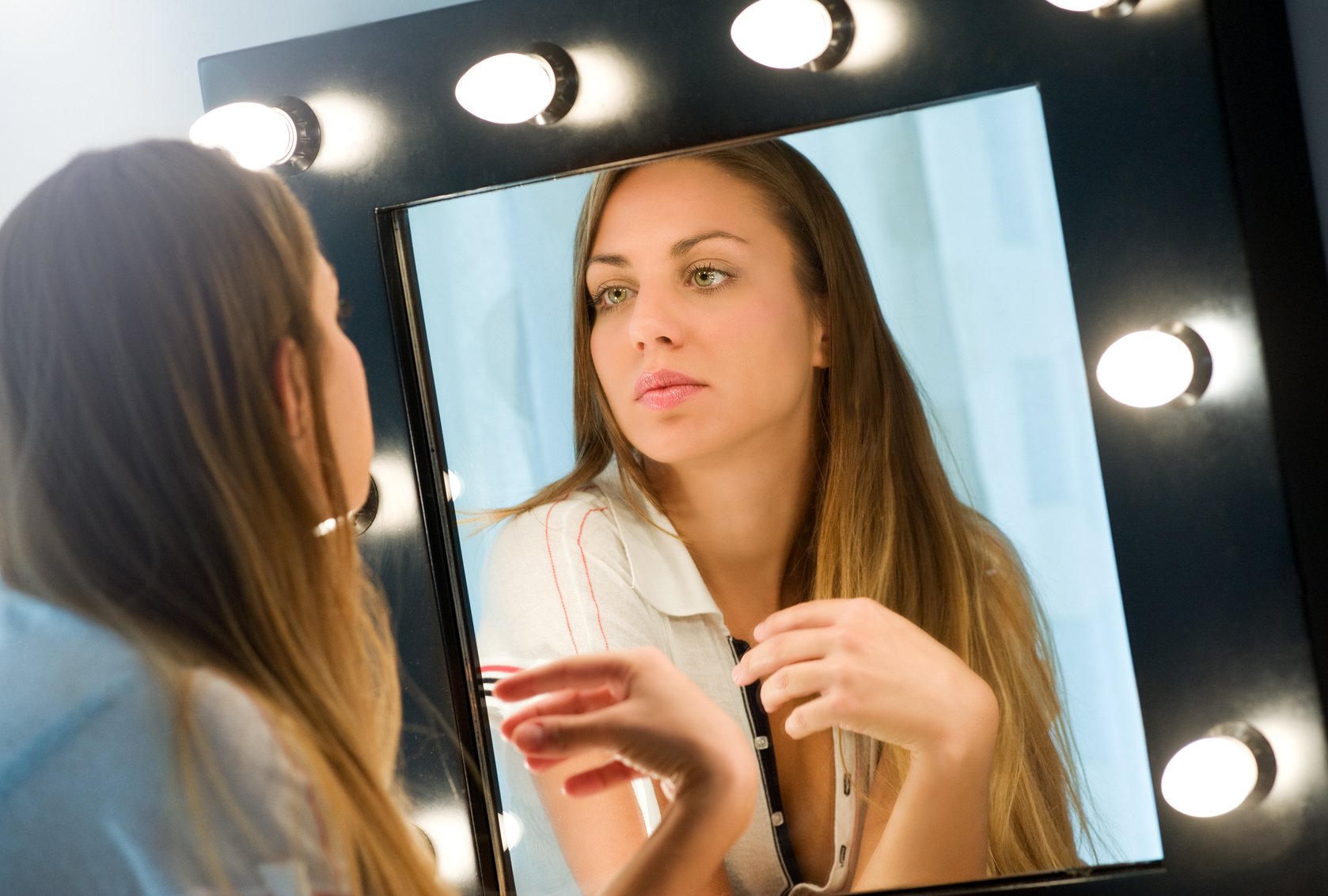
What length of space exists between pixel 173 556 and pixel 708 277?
0.36m

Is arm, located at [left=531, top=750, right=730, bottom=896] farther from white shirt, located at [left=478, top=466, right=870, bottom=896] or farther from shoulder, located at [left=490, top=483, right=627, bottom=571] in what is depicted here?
shoulder, located at [left=490, top=483, right=627, bottom=571]

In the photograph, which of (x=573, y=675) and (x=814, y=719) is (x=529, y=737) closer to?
(x=573, y=675)

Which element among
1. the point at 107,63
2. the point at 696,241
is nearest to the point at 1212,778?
the point at 696,241

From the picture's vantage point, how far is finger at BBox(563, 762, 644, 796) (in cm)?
73

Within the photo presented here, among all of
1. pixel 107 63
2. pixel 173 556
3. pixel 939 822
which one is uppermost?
pixel 107 63

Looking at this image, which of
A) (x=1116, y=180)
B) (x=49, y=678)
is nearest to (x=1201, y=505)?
(x=1116, y=180)

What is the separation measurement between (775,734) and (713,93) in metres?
0.41

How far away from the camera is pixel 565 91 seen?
773mm

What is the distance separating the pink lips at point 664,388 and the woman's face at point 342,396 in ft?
0.59

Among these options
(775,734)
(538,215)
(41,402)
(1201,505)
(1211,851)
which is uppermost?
(538,215)

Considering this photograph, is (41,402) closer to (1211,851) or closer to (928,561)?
(928,561)

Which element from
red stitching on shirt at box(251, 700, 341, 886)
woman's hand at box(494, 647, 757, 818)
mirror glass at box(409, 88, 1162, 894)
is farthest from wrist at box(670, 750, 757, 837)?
red stitching on shirt at box(251, 700, 341, 886)

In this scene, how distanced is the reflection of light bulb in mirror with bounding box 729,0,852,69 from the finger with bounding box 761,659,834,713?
382 millimetres

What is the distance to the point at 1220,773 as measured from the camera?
71cm
